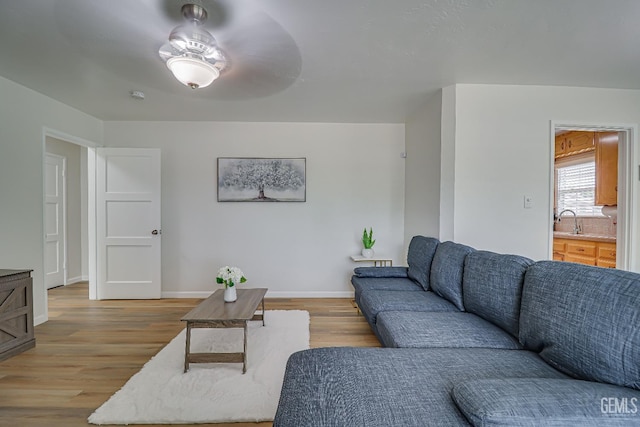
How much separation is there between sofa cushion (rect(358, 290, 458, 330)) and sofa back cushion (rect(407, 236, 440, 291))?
0.62 feet

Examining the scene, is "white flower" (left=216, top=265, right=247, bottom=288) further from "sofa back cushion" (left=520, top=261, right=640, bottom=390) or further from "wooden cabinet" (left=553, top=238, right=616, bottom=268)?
"wooden cabinet" (left=553, top=238, right=616, bottom=268)

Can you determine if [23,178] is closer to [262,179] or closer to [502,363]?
[262,179]

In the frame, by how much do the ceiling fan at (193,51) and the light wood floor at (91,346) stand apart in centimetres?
222

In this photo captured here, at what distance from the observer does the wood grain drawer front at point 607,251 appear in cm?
328

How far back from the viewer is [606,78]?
2.67 meters

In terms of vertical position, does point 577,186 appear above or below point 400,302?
above

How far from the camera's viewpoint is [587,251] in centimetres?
362

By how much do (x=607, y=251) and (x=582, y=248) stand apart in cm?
37

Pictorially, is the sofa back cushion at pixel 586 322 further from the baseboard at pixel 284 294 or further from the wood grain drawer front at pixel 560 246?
the wood grain drawer front at pixel 560 246

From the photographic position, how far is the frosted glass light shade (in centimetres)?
194

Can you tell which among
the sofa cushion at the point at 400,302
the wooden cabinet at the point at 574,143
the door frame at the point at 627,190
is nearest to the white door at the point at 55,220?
the sofa cushion at the point at 400,302

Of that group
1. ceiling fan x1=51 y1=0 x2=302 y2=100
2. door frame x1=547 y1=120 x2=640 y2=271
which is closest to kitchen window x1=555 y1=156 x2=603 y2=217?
door frame x1=547 y1=120 x2=640 y2=271

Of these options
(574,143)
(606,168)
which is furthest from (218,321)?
(574,143)

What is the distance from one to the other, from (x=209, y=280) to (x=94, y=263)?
59.9 inches
